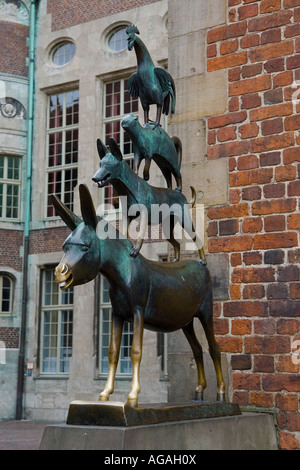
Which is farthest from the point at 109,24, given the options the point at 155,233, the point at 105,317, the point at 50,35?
the point at 105,317

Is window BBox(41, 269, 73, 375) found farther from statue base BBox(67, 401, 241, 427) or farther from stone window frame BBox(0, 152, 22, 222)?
statue base BBox(67, 401, 241, 427)

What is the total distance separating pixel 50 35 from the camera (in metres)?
21.2

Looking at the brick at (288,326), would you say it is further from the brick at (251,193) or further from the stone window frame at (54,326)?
the stone window frame at (54,326)

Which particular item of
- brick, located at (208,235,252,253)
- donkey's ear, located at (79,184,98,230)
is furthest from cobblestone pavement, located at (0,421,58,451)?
donkey's ear, located at (79,184,98,230)

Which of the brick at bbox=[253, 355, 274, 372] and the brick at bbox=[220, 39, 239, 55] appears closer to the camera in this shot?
the brick at bbox=[253, 355, 274, 372]

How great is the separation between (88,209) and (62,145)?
17.4 metres

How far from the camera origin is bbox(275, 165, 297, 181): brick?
5.46m

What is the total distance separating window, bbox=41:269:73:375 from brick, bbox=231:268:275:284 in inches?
562

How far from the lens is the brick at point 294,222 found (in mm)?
5381

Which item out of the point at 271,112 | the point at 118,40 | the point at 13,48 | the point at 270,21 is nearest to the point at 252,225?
the point at 271,112

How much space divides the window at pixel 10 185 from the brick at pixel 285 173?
16025 millimetres

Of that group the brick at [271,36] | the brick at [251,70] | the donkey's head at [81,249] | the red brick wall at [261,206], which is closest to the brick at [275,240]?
the red brick wall at [261,206]

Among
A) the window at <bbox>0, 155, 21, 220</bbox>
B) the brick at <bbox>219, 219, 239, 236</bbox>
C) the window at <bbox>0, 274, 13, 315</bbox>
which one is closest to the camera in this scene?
the brick at <bbox>219, 219, 239, 236</bbox>
